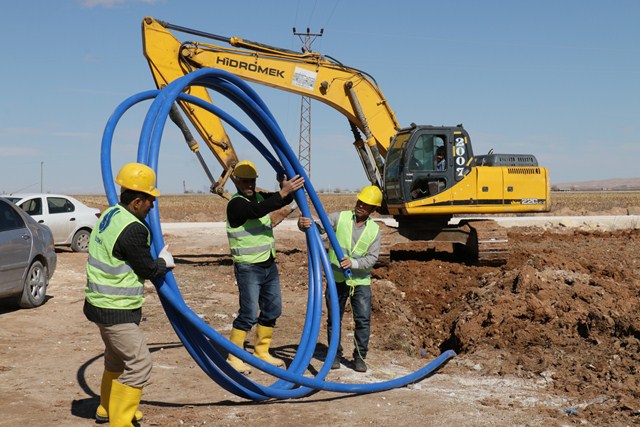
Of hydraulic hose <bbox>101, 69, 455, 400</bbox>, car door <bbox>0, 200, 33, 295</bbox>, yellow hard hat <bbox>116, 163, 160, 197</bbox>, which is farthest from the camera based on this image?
car door <bbox>0, 200, 33, 295</bbox>

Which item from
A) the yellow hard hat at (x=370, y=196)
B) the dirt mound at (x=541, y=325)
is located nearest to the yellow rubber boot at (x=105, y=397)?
the yellow hard hat at (x=370, y=196)

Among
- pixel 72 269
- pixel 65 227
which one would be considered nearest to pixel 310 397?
pixel 72 269

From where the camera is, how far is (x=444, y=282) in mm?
14492

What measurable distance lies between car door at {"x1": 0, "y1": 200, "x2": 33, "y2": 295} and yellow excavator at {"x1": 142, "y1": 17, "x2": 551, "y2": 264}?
5.30m

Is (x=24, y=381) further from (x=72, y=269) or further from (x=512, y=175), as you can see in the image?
(x=512, y=175)

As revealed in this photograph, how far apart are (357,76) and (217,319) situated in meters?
8.25

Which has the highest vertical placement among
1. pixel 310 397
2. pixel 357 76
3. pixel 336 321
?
pixel 357 76

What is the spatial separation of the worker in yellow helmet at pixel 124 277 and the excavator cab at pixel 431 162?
438 inches

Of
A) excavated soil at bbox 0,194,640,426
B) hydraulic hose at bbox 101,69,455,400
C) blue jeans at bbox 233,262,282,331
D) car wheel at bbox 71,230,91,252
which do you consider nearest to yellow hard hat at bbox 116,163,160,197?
hydraulic hose at bbox 101,69,455,400

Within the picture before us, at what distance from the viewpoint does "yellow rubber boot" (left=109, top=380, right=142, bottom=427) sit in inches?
228

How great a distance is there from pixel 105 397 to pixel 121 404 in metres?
0.47

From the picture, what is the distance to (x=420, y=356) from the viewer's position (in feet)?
32.4

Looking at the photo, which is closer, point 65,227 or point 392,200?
point 392,200

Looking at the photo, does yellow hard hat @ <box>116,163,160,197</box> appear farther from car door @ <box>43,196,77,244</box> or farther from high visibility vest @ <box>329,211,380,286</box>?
car door @ <box>43,196,77,244</box>
